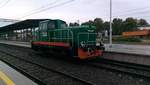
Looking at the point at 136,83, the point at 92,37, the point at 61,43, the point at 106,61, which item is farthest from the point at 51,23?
the point at 136,83

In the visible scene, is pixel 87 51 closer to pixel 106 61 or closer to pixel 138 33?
pixel 106 61

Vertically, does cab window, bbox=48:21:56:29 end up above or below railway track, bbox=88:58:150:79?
above

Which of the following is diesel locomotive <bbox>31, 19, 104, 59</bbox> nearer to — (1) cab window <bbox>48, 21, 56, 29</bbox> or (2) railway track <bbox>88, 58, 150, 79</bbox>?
(1) cab window <bbox>48, 21, 56, 29</bbox>

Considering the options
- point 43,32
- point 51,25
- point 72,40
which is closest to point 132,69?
point 72,40

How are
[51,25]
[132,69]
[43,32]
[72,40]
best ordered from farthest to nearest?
1. [43,32]
2. [51,25]
3. [72,40]
4. [132,69]

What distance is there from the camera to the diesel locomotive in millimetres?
13656

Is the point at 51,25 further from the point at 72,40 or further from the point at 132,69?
the point at 132,69

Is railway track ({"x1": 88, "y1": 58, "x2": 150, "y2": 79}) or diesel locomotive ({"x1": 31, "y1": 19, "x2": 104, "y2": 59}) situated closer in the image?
railway track ({"x1": 88, "y1": 58, "x2": 150, "y2": 79})

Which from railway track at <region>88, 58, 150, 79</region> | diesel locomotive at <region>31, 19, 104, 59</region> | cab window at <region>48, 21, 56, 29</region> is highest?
cab window at <region>48, 21, 56, 29</region>

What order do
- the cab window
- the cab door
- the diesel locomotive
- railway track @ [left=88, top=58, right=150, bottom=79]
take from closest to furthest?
railway track @ [left=88, top=58, right=150, bottom=79] → the diesel locomotive → the cab window → the cab door

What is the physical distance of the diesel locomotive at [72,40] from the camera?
13.7m

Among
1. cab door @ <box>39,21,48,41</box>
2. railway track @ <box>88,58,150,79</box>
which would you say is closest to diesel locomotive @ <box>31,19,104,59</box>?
cab door @ <box>39,21,48,41</box>

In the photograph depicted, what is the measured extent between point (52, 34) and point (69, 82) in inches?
317

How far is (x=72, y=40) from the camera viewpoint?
13898mm
